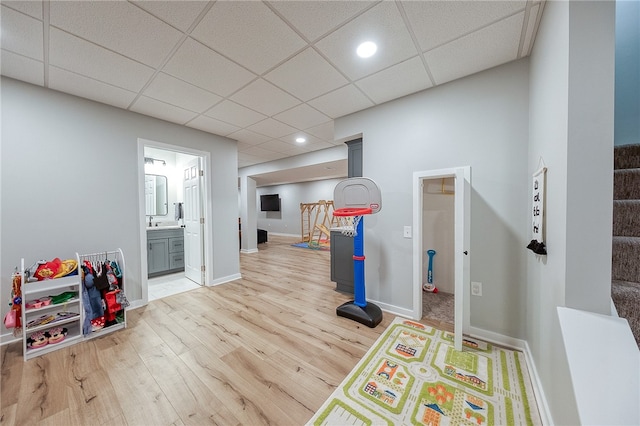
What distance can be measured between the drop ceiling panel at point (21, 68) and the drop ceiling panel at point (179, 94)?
750mm

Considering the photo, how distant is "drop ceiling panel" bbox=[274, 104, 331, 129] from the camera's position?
2.84 m

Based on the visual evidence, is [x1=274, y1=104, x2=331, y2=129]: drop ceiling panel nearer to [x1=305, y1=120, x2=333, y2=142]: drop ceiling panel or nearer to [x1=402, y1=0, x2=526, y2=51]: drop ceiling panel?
[x1=305, y1=120, x2=333, y2=142]: drop ceiling panel

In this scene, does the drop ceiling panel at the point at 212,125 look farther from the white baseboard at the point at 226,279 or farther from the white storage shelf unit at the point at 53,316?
the white baseboard at the point at 226,279

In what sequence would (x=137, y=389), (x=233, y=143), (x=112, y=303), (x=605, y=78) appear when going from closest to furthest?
(x=605, y=78) < (x=137, y=389) < (x=112, y=303) < (x=233, y=143)

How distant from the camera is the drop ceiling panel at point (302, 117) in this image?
284 cm

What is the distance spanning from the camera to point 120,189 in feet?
8.93

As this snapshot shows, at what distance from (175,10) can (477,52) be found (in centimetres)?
227

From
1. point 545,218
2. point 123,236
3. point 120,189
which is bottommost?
point 123,236

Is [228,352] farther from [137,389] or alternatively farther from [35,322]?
[35,322]

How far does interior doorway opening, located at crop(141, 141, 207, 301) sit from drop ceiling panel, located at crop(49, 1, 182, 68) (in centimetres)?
155

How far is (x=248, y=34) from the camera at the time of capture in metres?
1.60

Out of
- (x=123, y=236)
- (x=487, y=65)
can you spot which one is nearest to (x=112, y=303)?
(x=123, y=236)

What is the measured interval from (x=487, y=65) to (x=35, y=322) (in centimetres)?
470

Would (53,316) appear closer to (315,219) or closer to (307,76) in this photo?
(307,76)
